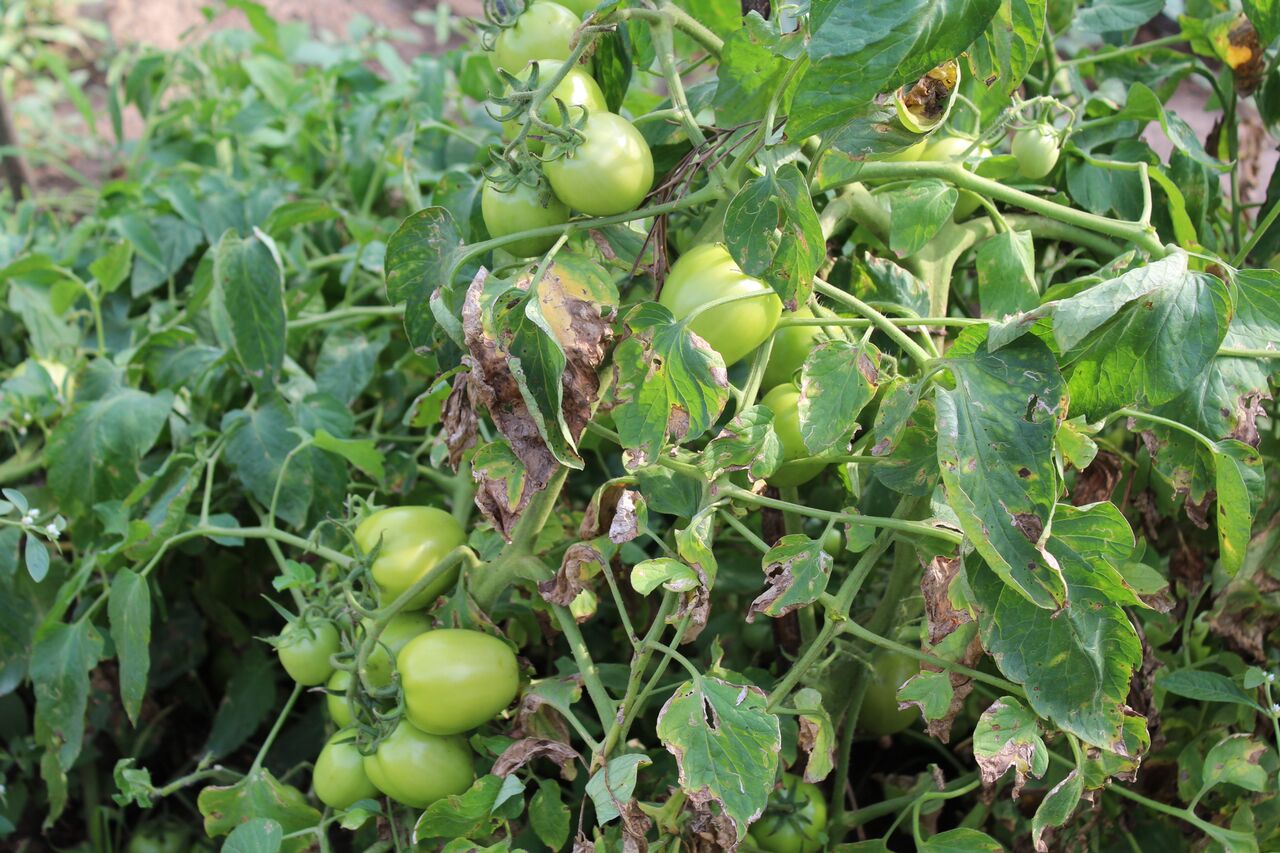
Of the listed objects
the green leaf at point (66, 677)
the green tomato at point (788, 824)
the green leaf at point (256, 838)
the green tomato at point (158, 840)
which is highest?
the green leaf at point (256, 838)

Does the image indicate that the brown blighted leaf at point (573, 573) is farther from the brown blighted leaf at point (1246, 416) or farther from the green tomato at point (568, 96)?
the brown blighted leaf at point (1246, 416)

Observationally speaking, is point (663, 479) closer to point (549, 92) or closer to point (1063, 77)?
point (549, 92)

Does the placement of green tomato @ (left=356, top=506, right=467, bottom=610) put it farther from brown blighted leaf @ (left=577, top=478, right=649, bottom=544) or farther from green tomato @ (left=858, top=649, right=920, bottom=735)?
green tomato @ (left=858, top=649, right=920, bottom=735)

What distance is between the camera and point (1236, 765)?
2.62ft

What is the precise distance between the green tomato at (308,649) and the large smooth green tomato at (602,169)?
0.41m

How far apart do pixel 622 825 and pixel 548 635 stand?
201 millimetres

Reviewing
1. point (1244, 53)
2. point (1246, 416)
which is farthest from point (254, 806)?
point (1244, 53)

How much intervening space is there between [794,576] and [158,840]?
0.93 m

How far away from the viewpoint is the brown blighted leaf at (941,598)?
68cm

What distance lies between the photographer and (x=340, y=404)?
3.68ft

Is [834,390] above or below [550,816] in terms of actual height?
above

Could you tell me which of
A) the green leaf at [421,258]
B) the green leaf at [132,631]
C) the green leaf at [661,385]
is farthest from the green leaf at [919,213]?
the green leaf at [132,631]

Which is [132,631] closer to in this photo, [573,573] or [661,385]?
[573,573]

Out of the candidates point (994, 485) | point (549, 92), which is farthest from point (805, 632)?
point (549, 92)
